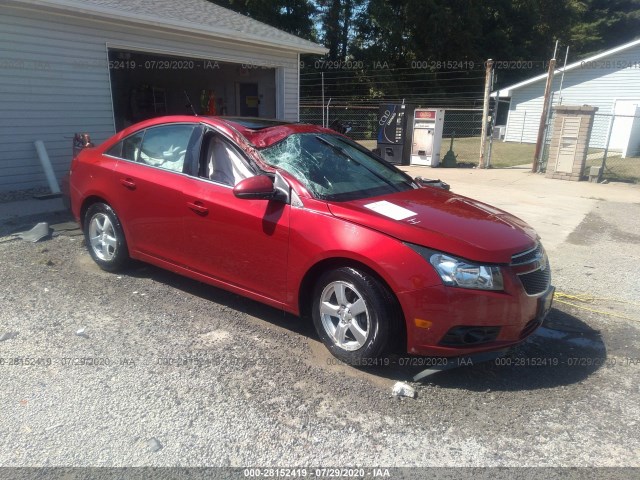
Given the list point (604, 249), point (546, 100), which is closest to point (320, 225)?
point (604, 249)

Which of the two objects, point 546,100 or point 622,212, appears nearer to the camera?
point 622,212

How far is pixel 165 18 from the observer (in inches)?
366

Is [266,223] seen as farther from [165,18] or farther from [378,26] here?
[378,26]

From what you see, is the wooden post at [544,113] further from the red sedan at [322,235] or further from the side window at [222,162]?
the side window at [222,162]

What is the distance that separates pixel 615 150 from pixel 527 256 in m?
23.7

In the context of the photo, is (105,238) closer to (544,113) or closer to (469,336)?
(469,336)

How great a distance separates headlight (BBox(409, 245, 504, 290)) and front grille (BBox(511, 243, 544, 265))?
0.70ft

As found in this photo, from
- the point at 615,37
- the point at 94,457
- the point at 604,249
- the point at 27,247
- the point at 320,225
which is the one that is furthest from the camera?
the point at 615,37

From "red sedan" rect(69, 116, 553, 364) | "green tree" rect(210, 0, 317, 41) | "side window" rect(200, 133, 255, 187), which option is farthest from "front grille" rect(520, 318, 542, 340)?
"green tree" rect(210, 0, 317, 41)

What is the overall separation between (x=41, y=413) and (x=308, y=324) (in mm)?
1969

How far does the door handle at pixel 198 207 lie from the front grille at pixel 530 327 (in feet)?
8.02

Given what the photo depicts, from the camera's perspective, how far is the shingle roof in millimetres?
8141

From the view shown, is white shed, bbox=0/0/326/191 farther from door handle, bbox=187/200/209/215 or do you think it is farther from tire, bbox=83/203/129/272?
door handle, bbox=187/200/209/215

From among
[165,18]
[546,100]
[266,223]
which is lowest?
[266,223]
